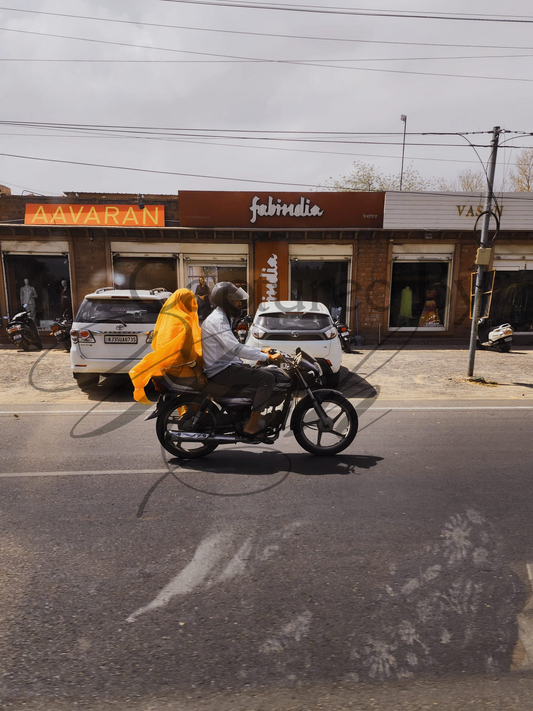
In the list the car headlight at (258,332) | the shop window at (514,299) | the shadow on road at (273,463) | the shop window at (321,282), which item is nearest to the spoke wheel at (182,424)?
the shadow on road at (273,463)

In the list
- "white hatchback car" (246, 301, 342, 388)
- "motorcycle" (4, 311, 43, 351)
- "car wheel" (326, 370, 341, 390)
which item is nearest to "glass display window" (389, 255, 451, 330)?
"white hatchback car" (246, 301, 342, 388)

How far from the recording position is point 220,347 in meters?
5.05

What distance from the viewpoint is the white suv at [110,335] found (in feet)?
27.3

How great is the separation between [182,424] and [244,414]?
2.22 feet

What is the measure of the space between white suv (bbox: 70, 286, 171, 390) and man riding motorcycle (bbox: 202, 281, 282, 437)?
3.56 metres

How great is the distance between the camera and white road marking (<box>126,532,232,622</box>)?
9.35 ft

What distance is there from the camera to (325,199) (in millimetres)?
16109

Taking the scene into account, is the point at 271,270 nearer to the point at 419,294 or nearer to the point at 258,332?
the point at 419,294

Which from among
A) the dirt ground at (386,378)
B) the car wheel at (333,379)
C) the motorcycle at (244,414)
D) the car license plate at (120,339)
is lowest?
the dirt ground at (386,378)

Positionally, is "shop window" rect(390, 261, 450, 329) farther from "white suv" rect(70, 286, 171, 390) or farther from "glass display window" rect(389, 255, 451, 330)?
"white suv" rect(70, 286, 171, 390)

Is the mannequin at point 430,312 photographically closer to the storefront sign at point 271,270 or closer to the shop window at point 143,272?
the storefront sign at point 271,270

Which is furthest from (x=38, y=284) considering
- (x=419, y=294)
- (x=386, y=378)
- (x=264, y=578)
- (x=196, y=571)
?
(x=264, y=578)

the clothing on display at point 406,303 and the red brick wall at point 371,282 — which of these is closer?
the red brick wall at point 371,282

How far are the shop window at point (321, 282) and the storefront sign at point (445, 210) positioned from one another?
7.24ft
